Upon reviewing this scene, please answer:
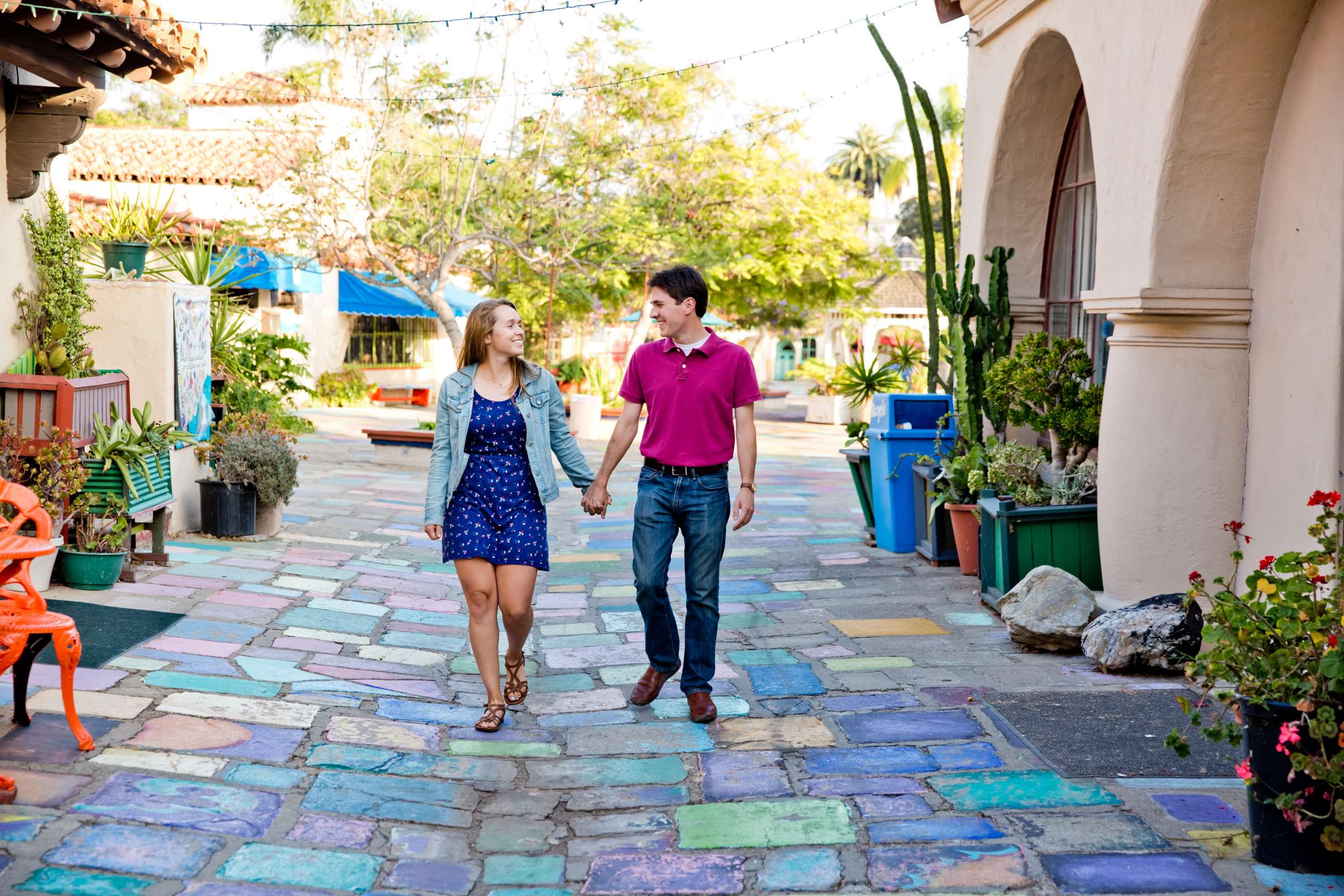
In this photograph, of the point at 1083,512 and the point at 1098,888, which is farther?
the point at 1083,512

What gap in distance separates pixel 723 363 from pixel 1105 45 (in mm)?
2997

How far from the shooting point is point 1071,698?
520 cm

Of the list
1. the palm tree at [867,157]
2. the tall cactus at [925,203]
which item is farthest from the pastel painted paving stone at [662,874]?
the palm tree at [867,157]

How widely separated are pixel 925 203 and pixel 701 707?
602 cm

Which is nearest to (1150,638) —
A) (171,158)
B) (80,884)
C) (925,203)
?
(80,884)

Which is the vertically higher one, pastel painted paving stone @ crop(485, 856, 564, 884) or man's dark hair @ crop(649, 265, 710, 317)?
man's dark hair @ crop(649, 265, 710, 317)

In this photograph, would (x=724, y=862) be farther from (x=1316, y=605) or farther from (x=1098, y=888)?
(x=1316, y=605)

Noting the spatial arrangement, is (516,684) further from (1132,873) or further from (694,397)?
(1132,873)

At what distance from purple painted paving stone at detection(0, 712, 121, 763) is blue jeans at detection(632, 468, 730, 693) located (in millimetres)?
2068

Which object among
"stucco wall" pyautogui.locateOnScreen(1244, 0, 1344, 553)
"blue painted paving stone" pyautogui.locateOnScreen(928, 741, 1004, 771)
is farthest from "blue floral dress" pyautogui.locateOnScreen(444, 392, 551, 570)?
"stucco wall" pyautogui.locateOnScreen(1244, 0, 1344, 553)

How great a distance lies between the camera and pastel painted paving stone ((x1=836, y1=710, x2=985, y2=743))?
4844 millimetres

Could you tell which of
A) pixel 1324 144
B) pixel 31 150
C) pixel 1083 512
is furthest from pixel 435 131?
pixel 1324 144

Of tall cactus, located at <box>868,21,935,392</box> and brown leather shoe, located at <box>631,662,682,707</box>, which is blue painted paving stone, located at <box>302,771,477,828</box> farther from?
tall cactus, located at <box>868,21,935,392</box>

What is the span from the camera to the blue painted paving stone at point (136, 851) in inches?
137
